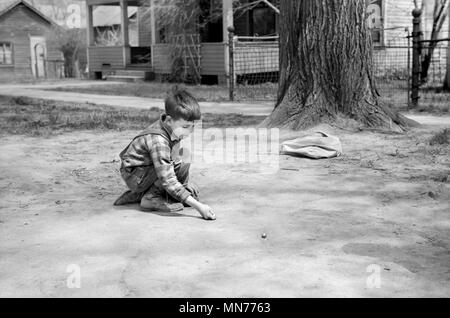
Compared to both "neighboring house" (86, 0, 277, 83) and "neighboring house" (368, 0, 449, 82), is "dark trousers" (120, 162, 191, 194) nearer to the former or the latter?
"neighboring house" (86, 0, 277, 83)

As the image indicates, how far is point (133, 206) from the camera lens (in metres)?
4.48

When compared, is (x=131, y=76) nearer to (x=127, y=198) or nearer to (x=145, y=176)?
(x=127, y=198)

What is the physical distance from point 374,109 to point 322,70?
2.78 feet

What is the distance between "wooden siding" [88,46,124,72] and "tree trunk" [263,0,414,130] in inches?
766

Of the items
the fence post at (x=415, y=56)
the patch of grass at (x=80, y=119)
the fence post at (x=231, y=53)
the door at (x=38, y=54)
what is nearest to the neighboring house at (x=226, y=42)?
the fence post at (x=231, y=53)

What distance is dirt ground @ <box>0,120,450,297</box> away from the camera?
2.83m

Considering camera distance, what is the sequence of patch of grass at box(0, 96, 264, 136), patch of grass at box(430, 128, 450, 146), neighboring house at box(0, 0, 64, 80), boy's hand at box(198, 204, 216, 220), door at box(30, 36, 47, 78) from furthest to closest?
door at box(30, 36, 47, 78)
neighboring house at box(0, 0, 64, 80)
patch of grass at box(0, 96, 264, 136)
patch of grass at box(430, 128, 450, 146)
boy's hand at box(198, 204, 216, 220)

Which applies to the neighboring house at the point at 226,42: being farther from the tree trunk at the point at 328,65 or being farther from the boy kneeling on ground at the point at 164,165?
the boy kneeling on ground at the point at 164,165

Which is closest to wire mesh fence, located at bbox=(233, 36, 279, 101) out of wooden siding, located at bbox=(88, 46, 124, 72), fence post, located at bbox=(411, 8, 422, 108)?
wooden siding, located at bbox=(88, 46, 124, 72)

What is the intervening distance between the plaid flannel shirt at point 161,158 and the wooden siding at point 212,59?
16928 millimetres

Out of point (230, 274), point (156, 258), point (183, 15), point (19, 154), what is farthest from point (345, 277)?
point (183, 15)

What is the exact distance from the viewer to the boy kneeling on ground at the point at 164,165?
406 cm

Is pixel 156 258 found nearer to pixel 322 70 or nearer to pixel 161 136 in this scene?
pixel 161 136

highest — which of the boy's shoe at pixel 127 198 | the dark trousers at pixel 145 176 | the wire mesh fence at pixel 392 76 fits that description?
the wire mesh fence at pixel 392 76
